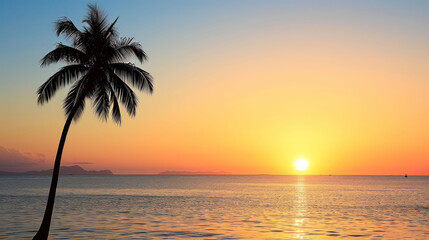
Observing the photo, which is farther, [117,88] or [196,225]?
[196,225]

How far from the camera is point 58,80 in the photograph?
26.1 metres

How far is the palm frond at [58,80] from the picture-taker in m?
25.8

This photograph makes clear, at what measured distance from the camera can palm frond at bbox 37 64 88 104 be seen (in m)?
25.8

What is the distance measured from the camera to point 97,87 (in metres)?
27.1

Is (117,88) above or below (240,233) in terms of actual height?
above

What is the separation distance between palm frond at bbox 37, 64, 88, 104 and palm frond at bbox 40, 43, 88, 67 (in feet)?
1.52

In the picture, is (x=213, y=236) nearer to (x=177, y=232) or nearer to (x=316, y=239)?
(x=177, y=232)

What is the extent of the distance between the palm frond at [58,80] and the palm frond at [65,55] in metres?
0.46

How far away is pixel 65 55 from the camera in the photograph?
26219 mm

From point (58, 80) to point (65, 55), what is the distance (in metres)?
1.48

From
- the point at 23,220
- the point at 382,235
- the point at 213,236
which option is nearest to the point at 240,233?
the point at 213,236

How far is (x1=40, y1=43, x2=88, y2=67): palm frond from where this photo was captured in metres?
25.9

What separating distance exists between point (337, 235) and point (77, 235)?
18886 millimetres

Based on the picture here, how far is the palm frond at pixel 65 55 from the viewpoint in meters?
25.9
